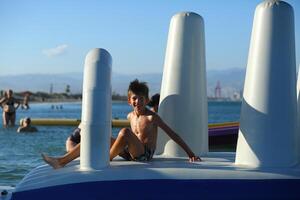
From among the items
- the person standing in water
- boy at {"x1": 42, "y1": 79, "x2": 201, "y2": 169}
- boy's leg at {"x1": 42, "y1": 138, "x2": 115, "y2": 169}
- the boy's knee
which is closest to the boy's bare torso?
boy at {"x1": 42, "y1": 79, "x2": 201, "y2": 169}

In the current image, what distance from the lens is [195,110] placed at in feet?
12.9

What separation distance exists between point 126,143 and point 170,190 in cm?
60

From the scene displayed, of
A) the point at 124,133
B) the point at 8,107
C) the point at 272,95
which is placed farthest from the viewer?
the point at 8,107

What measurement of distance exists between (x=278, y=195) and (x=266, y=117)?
1.60 feet

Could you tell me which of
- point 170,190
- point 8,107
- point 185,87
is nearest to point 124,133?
point 170,190

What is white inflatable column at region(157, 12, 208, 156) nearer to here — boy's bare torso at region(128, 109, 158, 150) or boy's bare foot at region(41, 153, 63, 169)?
boy's bare torso at region(128, 109, 158, 150)

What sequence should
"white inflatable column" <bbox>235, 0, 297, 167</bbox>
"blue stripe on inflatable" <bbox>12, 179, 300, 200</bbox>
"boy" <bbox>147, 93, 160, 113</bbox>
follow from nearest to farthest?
"blue stripe on inflatable" <bbox>12, 179, 300, 200</bbox>, "white inflatable column" <bbox>235, 0, 297, 167</bbox>, "boy" <bbox>147, 93, 160, 113</bbox>

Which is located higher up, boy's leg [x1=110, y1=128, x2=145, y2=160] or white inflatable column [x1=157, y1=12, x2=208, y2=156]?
white inflatable column [x1=157, y1=12, x2=208, y2=156]

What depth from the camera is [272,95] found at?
3146 millimetres

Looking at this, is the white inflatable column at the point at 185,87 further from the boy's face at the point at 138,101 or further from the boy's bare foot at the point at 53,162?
the boy's bare foot at the point at 53,162

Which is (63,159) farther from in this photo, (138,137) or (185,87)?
(185,87)

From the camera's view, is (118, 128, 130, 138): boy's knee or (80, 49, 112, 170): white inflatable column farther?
(118, 128, 130, 138): boy's knee

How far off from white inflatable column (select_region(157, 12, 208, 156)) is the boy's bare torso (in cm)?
32

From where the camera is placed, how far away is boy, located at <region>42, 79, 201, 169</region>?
3367 millimetres
